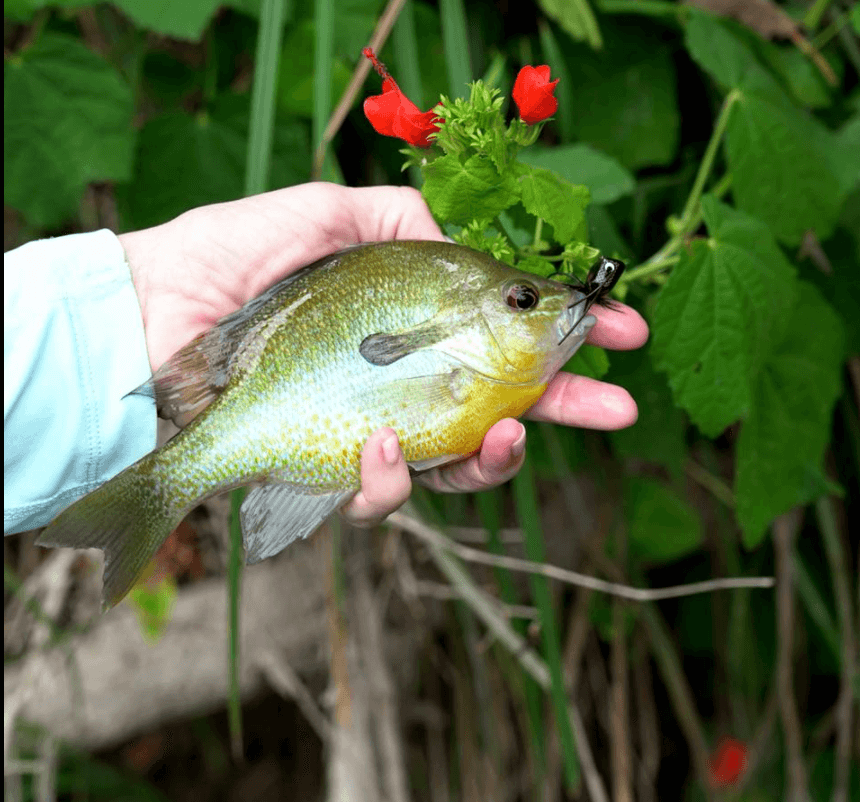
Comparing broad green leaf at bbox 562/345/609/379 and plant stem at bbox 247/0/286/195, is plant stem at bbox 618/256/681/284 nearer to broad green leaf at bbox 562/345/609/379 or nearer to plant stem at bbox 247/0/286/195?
broad green leaf at bbox 562/345/609/379

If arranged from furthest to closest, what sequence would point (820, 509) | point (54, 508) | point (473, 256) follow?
1. point (820, 509)
2. point (54, 508)
3. point (473, 256)

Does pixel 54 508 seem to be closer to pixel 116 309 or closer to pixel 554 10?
pixel 116 309

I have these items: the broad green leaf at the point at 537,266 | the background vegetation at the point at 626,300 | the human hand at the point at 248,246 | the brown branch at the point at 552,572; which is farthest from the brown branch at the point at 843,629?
the broad green leaf at the point at 537,266

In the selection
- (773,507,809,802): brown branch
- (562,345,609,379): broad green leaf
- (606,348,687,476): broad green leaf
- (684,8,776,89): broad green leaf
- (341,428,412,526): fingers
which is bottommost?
(773,507,809,802): brown branch

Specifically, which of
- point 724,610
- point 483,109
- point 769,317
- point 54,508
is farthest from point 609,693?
point 483,109

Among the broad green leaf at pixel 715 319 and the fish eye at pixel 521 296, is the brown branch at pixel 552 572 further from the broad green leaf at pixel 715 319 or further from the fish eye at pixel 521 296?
the fish eye at pixel 521 296

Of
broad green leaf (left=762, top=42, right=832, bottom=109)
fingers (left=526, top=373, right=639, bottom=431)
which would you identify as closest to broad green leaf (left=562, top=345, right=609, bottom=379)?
fingers (left=526, top=373, right=639, bottom=431)
